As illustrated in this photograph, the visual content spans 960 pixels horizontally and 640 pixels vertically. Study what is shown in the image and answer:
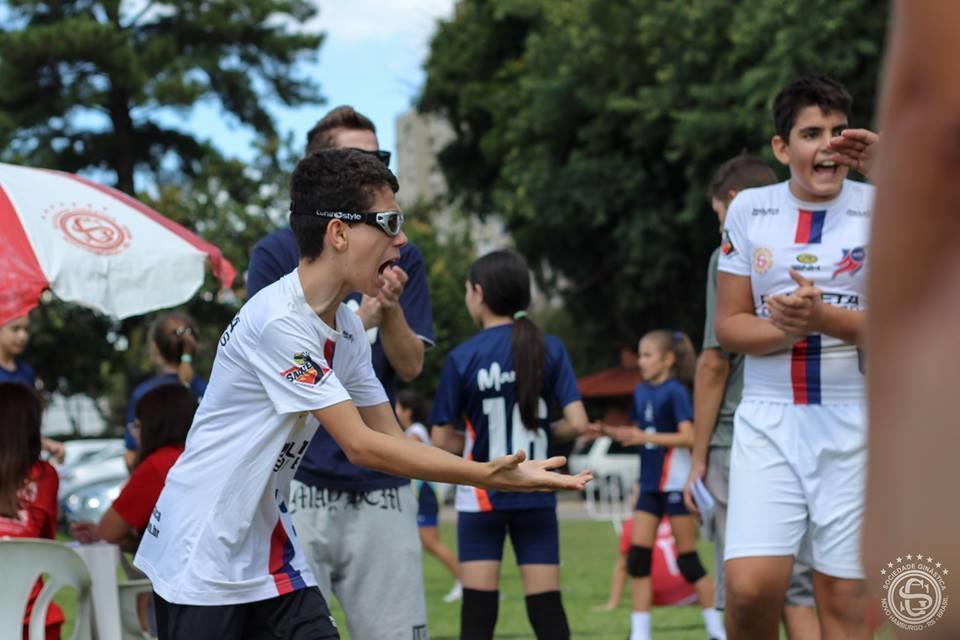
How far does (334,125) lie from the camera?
5309 mm

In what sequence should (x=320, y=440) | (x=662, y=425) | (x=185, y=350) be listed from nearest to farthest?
(x=320, y=440) → (x=185, y=350) → (x=662, y=425)

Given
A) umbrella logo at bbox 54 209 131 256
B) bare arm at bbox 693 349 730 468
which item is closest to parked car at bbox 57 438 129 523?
umbrella logo at bbox 54 209 131 256

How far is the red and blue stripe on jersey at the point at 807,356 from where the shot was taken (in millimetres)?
4855

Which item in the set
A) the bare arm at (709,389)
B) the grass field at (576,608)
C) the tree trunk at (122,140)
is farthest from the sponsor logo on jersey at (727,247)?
the tree trunk at (122,140)

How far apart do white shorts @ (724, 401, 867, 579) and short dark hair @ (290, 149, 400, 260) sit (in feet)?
5.24

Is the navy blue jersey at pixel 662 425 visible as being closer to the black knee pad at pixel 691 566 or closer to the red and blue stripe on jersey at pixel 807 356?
the black knee pad at pixel 691 566

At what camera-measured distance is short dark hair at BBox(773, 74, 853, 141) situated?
506 cm

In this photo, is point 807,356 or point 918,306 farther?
point 807,356

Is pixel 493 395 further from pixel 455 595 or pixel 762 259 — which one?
pixel 455 595

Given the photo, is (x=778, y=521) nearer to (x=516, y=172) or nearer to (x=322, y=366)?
(x=322, y=366)

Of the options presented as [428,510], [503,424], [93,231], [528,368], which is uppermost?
[93,231]

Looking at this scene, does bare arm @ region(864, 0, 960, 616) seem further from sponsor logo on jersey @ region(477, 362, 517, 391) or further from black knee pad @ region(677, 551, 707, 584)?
black knee pad @ region(677, 551, 707, 584)

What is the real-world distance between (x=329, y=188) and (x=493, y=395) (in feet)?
8.10

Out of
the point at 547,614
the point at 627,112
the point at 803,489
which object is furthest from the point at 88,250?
the point at 627,112
